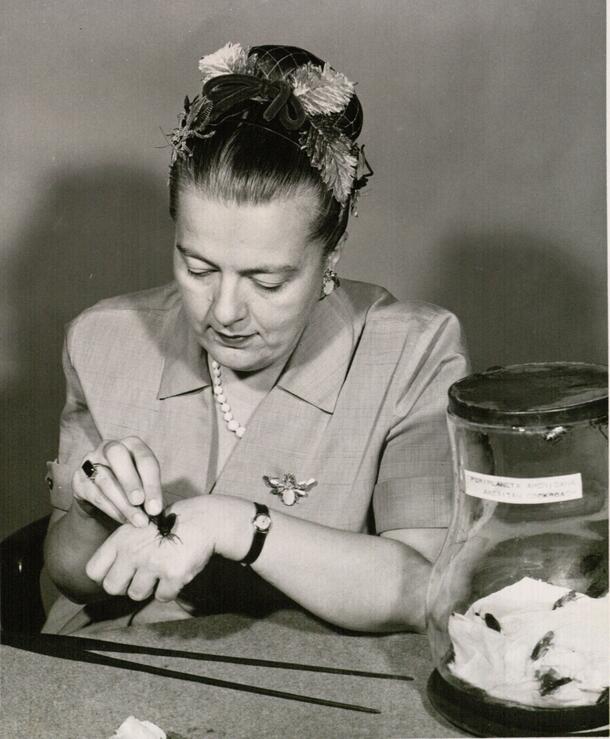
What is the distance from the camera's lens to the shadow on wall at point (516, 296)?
3.86 ft

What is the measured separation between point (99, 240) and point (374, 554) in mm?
502

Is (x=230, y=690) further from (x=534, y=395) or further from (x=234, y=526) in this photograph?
(x=534, y=395)

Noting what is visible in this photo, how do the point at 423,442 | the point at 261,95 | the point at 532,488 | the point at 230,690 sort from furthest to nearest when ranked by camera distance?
the point at 423,442 → the point at 261,95 → the point at 230,690 → the point at 532,488

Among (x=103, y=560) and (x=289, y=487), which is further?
(x=289, y=487)

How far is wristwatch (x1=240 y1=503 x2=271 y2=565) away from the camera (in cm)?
99

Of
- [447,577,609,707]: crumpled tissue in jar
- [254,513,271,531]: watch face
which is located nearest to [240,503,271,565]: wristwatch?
[254,513,271,531]: watch face

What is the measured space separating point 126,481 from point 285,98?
394mm

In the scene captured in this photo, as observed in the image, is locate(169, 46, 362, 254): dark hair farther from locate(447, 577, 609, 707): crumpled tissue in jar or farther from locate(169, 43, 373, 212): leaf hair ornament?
locate(447, 577, 609, 707): crumpled tissue in jar

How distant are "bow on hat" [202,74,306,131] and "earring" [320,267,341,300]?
176 mm

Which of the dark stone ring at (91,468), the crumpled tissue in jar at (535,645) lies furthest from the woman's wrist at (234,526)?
the crumpled tissue in jar at (535,645)

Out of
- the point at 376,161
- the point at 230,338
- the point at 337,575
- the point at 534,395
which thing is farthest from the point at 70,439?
the point at 534,395

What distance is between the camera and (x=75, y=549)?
44.6 inches

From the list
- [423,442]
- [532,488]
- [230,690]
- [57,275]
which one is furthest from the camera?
[57,275]

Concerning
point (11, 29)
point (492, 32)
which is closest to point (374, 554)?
point (492, 32)
